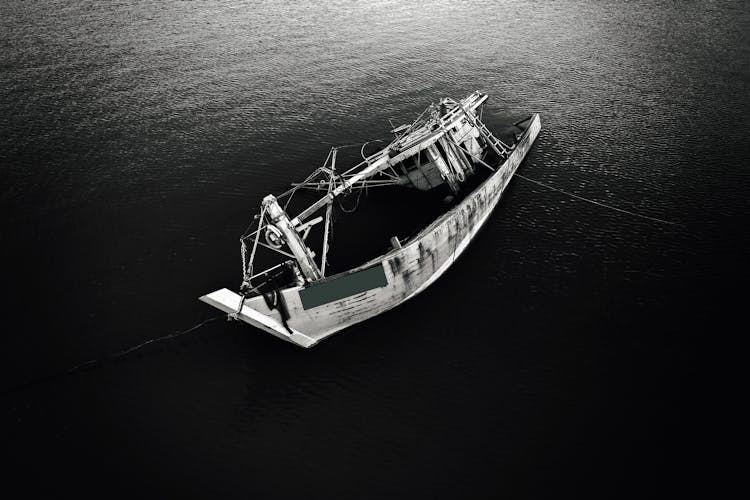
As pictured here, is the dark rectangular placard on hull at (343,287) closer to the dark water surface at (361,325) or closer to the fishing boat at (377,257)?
the fishing boat at (377,257)

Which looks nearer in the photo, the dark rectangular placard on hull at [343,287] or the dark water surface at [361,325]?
the dark water surface at [361,325]

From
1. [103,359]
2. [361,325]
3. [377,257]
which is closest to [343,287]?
[361,325]

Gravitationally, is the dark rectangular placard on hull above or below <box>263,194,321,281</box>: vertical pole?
below

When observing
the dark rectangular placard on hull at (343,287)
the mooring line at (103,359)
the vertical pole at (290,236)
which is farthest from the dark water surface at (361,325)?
the vertical pole at (290,236)

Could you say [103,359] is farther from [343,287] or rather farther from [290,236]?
[343,287]

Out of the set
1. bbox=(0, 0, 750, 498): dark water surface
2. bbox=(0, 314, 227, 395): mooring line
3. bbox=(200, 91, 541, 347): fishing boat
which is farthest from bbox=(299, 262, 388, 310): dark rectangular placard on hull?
bbox=(0, 314, 227, 395): mooring line

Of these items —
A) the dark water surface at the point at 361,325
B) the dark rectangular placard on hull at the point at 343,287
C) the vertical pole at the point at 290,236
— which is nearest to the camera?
the dark water surface at the point at 361,325

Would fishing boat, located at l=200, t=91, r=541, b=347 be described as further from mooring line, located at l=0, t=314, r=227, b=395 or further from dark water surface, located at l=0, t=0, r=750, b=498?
mooring line, located at l=0, t=314, r=227, b=395
